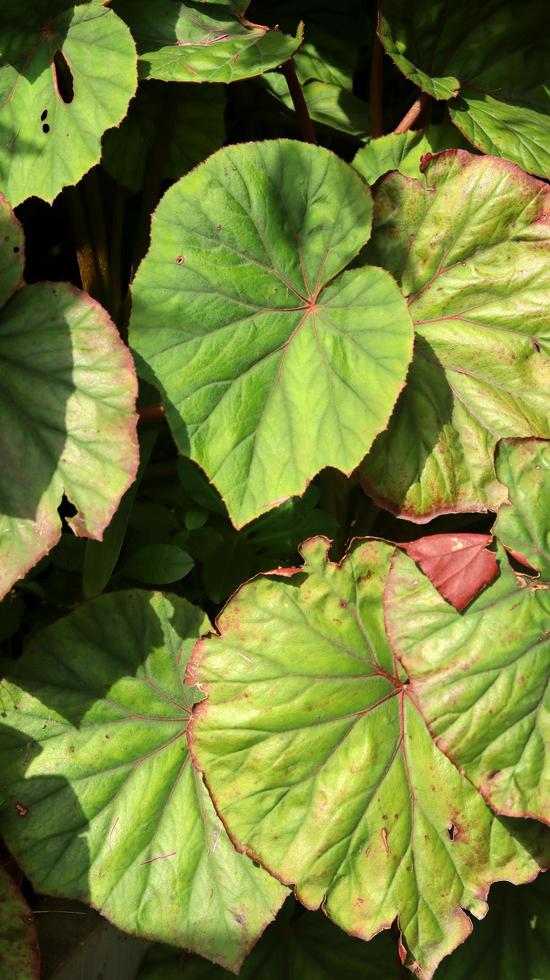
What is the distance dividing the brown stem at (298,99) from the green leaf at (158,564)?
2.27 ft

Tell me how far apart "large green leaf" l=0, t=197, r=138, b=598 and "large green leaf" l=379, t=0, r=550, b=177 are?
0.69 m

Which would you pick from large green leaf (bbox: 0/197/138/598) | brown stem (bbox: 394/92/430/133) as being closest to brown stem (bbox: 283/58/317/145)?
brown stem (bbox: 394/92/430/133)

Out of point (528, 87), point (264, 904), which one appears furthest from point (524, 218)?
point (264, 904)

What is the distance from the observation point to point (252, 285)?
1395mm

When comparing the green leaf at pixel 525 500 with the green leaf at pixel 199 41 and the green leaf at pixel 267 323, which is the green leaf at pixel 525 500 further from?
the green leaf at pixel 199 41

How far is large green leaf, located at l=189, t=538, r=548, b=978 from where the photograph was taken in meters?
1.34

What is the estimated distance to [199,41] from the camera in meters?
1.48

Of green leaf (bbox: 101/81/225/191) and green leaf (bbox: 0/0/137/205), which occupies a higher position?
green leaf (bbox: 0/0/137/205)

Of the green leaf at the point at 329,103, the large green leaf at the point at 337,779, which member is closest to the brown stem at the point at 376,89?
the green leaf at the point at 329,103

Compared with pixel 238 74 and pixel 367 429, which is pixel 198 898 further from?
pixel 238 74

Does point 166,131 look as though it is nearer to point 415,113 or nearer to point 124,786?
point 415,113

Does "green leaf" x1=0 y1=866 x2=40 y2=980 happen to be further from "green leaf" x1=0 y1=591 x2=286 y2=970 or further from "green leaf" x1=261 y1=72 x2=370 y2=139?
"green leaf" x1=261 y1=72 x2=370 y2=139

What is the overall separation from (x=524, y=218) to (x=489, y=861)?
92 centimetres

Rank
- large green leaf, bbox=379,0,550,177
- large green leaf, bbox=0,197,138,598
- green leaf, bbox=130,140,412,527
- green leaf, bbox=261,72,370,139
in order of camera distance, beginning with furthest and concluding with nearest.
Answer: green leaf, bbox=261,72,370,139, large green leaf, bbox=379,0,550,177, green leaf, bbox=130,140,412,527, large green leaf, bbox=0,197,138,598
